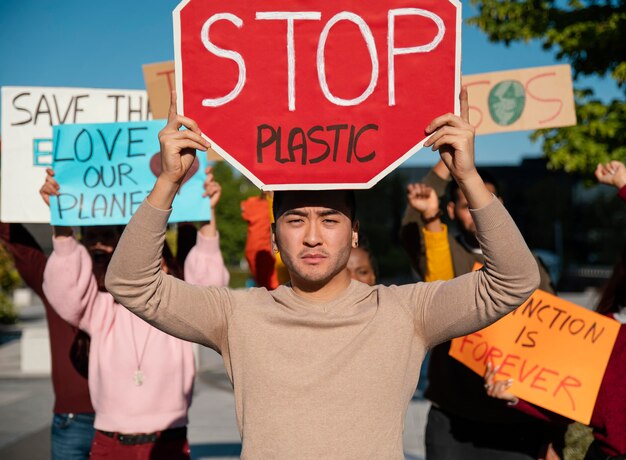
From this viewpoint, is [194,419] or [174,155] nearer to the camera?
[174,155]

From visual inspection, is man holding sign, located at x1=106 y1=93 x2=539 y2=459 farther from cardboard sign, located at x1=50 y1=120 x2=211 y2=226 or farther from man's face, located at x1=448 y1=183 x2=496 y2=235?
man's face, located at x1=448 y1=183 x2=496 y2=235

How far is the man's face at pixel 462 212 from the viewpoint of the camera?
12.3 ft

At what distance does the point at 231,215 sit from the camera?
217 feet

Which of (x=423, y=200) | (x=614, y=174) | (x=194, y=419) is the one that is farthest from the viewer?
(x=194, y=419)

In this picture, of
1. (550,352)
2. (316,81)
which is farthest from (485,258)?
(550,352)

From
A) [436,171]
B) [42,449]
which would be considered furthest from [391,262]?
[436,171]

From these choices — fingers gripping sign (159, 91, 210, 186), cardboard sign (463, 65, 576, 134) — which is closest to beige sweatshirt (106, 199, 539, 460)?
fingers gripping sign (159, 91, 210, 186)

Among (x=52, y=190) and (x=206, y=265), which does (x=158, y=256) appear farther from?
(x=52, y=190)

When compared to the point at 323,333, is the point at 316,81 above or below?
above

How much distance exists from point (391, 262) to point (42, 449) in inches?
1197

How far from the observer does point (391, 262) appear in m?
36.7

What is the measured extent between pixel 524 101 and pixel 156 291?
281 cm

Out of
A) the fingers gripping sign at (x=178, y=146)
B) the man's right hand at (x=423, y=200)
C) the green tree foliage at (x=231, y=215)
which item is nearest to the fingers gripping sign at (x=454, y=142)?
the fingers gripping sign at (x=178, y=146)

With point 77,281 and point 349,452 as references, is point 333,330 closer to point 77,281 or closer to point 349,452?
point 349,452
